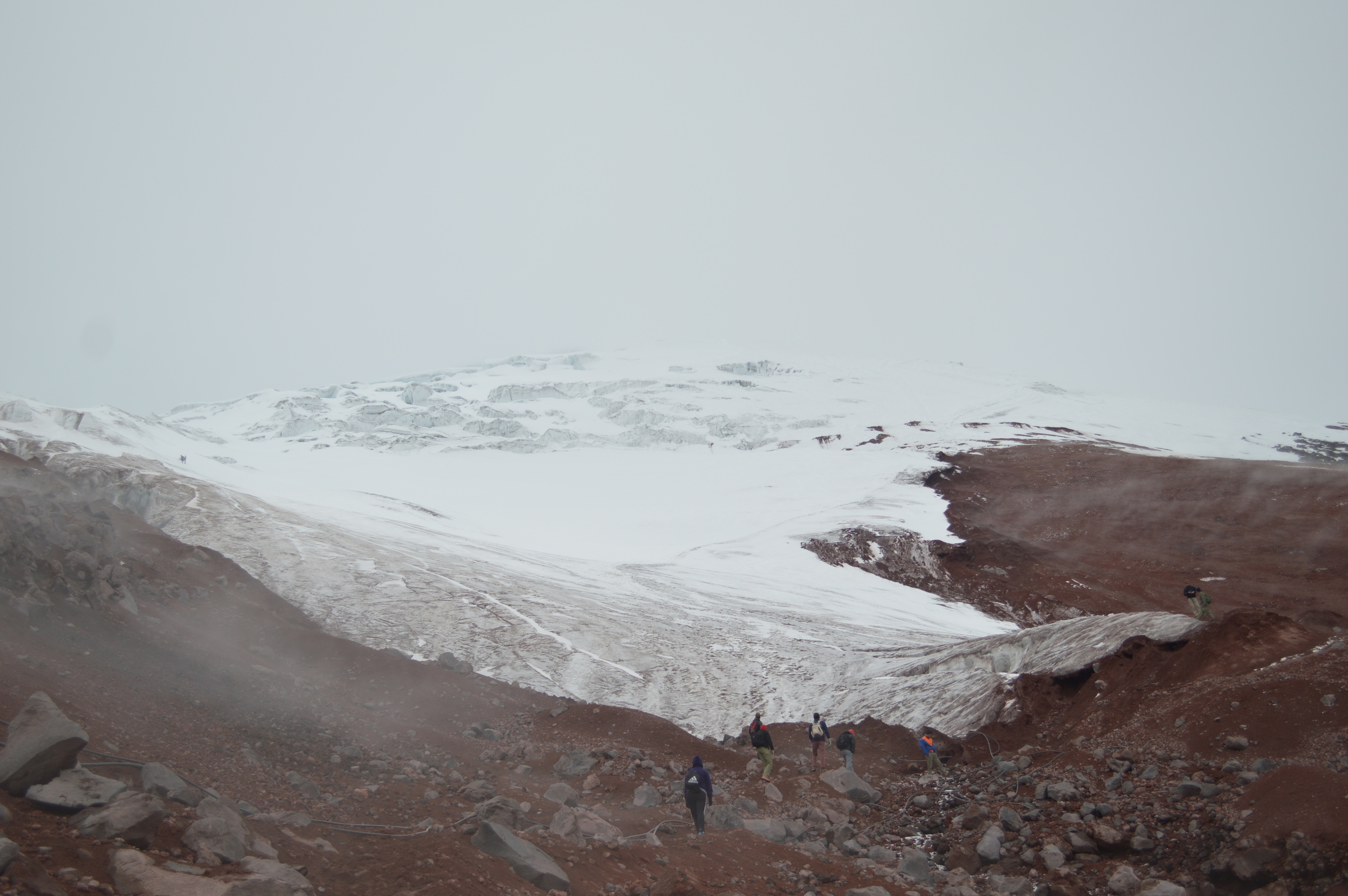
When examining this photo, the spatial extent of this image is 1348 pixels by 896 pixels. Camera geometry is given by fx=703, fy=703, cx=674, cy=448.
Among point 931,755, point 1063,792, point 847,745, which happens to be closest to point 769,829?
point 847,745

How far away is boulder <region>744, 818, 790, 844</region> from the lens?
1169cm

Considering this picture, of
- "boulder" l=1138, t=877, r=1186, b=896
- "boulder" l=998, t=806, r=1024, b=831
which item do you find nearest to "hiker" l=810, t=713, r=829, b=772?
"boulder" l=998, t=806, r=1024, b=831

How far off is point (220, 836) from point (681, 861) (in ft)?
19.0

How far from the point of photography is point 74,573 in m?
16.9

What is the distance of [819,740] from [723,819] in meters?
4.74

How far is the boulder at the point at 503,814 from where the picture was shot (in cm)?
977

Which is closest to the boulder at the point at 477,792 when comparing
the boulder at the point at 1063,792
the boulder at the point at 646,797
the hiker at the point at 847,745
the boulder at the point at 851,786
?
the boulder at the point at 646,797

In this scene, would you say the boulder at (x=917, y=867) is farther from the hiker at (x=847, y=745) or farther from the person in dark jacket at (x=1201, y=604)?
the person in dark jacket at (x=1201, y=604)

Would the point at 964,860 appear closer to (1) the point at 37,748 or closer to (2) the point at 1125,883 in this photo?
(2) the point at 1125,883

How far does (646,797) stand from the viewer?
13250 mm

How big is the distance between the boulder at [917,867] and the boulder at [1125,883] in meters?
2.36

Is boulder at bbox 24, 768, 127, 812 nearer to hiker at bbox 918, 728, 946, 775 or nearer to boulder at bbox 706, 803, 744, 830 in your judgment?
boulder at bbox 706, 803, 744, 830

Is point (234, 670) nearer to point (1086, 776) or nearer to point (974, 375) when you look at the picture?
point (1086, 776)

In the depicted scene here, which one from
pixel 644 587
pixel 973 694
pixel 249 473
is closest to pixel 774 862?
pixel 973 694
